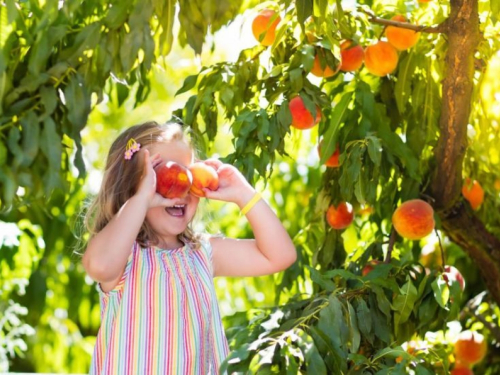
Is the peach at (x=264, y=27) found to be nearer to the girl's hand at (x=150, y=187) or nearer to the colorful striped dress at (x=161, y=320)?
the girl's hand at (x=150, y=187)

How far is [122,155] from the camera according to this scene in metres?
2.23

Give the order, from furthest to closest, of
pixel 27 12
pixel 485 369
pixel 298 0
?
pixel 485 369 → pixel 27 12 → pixel 298 0

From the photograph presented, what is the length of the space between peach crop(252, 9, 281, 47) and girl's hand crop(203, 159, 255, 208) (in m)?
0.42

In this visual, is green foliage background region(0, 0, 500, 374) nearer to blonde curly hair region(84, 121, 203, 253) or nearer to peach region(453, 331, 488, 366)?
peach region(453, 331, 488, 366)

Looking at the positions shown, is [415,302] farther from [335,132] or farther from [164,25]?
[164,25]

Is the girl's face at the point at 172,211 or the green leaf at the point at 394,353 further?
the girl's face at the point at 172,211

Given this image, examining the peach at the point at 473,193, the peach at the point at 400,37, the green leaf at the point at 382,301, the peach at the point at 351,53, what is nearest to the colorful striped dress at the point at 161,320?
the green leaf at the point at 382,301

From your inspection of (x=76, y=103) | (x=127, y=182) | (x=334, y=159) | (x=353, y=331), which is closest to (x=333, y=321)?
(x=353, y=331)

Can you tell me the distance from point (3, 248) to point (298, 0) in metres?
1.90

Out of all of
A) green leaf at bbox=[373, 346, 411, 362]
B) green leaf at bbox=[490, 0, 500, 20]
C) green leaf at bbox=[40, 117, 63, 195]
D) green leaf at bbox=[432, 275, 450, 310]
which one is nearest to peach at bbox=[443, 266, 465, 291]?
green leaf at bbox=[432, 275, 450, 310]

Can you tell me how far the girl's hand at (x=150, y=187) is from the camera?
2018 mm

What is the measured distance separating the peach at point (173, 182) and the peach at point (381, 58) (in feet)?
2.43

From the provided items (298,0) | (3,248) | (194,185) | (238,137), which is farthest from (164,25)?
(3,248)

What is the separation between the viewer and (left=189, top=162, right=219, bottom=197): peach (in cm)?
212
